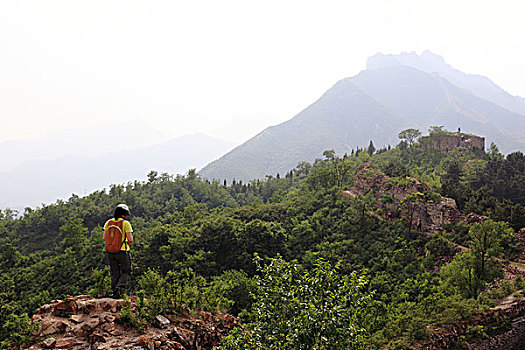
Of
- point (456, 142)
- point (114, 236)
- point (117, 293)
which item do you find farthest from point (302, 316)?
point (456, 142)

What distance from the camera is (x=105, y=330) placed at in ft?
23.2

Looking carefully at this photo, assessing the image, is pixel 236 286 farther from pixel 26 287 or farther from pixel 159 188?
pixel 159 188

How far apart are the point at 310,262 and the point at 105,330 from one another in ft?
47.3

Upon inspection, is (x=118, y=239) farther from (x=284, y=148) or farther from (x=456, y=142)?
(x=284, y=148)

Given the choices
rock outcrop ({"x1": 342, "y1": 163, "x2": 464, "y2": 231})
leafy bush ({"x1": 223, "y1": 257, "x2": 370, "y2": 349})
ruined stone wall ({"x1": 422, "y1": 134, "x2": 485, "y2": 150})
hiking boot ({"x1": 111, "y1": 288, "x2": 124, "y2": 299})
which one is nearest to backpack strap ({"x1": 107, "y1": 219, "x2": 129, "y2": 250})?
hiking boot ({"x1": 111, "y1": 288, "x2": 124, "y2": 299})

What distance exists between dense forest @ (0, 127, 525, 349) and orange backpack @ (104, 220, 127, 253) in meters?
1.70

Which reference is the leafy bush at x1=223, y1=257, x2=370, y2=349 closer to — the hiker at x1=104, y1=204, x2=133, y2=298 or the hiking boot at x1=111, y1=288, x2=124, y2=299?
the hiker at x1=104, y1=204, x2=133, y2=298

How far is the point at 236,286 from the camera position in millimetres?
16562

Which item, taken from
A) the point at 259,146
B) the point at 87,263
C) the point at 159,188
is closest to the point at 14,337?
the point at 87,263

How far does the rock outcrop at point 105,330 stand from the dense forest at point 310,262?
34 centimetres

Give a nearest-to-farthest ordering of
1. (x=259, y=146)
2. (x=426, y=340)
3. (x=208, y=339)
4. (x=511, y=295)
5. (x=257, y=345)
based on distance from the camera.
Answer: (x=257, y=345) → (x=208, y=339) → (x=426, y=340) → (x=511, y=295) → (x=259, y=146)

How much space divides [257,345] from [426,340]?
8252mm

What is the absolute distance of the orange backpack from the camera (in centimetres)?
743

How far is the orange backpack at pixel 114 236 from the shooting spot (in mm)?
7434
